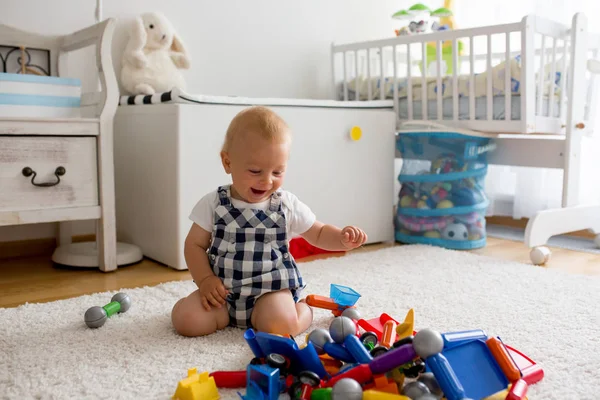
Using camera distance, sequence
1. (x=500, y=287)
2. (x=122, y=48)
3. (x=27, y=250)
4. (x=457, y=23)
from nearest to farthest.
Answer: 1. (x=500, y=287)
2. (x=27, y=250)
3. (x=122, y=48)
4. (x=457, y=23)

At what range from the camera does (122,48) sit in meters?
2.12

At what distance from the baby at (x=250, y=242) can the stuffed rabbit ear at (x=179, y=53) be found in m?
1.10

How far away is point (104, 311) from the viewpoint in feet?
3.93

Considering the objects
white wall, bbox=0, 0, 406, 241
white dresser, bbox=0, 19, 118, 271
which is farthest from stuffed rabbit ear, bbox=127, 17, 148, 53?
white dresser, bbox=0, 19, 118, 271

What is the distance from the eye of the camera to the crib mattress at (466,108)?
2.05 m

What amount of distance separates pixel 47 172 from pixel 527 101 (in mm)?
1511

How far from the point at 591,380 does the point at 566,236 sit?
1.65m

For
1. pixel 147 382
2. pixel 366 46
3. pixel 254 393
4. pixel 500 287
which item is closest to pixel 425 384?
pixel 254 393

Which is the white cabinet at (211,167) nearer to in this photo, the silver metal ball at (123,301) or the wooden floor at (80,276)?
the wooden floor at (80,276)

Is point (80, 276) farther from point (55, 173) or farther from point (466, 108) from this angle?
point (466, 108)

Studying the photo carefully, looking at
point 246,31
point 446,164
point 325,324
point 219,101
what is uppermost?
point 246,31

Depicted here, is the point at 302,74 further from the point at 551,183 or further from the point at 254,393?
the point at 254,393

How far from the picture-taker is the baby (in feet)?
3.66

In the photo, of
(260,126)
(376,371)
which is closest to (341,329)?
(376,371)
